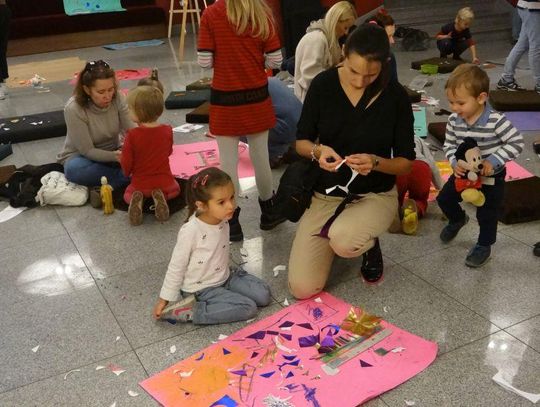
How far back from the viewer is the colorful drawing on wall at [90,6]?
33.7ft

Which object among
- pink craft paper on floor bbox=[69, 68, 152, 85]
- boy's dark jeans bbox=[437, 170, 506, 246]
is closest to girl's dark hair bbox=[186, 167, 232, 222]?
boy's dark jeans bbox=[437, 170, 506, 246]

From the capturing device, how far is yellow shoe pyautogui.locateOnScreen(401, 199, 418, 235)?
3160mm

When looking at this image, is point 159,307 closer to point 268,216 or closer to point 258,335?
point 258,335

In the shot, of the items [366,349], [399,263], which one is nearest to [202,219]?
[366,349]

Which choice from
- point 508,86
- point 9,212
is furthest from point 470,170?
point 508,86

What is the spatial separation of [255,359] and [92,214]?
5.97 ft

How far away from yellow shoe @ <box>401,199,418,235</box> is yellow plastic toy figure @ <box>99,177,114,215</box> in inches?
68.9

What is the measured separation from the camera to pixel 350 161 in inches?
98.2

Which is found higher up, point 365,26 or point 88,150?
point 365,26

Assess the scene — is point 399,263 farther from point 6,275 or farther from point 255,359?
point 6,275

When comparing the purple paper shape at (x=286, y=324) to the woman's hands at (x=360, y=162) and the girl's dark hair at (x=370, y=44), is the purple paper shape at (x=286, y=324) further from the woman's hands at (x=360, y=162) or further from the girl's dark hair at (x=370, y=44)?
the girl's dark hair at (x=370, y=44)

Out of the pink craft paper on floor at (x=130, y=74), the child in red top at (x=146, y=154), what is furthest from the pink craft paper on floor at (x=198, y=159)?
the pink craft paper on floor at (x=130, y=74)

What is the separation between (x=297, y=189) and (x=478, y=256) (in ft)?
3.09

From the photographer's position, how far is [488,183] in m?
2.71
